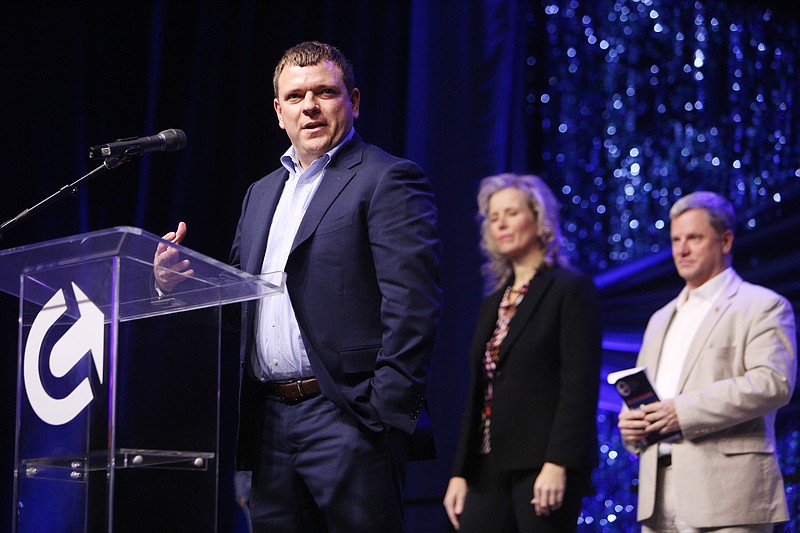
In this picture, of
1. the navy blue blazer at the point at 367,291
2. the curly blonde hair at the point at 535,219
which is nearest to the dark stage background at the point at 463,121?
the curly blonde hair at the point at 535,219

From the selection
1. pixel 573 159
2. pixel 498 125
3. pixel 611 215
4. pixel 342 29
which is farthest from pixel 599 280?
pixel 342 29

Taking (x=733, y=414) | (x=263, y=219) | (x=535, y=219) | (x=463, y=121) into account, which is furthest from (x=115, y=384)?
(x=463, y=121)

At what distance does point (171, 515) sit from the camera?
171cm

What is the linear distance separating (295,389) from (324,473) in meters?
0.19

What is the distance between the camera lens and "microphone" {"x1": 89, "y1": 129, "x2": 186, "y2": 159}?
2.08 meters

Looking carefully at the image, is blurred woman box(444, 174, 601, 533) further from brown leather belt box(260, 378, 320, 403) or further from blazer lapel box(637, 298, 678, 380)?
brown leather belt box(260, 378, 320, 403)

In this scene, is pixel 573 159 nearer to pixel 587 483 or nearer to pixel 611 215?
pixel 611 215

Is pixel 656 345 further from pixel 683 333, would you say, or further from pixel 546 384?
pixel 546 384

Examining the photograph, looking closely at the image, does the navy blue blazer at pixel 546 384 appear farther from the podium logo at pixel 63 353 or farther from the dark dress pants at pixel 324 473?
the podium logo at pixel 63 353

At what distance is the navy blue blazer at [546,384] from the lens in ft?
8.33

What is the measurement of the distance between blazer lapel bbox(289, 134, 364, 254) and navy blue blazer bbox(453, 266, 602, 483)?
772mm

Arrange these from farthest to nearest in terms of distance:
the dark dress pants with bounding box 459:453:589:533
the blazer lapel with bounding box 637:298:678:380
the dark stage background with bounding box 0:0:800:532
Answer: the dark stage background with bounding box 0:0:800:532
the blazer lapel with bounding box 637:298:678:380
the dark dress pants with bounding box 459:453:589:533

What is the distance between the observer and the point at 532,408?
8.54ft

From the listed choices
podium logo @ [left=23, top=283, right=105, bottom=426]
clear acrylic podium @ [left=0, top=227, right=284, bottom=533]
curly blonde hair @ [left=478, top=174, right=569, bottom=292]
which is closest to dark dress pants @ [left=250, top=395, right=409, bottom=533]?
clear acrylic podium @ [left=0, top=227, right=284, bottom=533]
